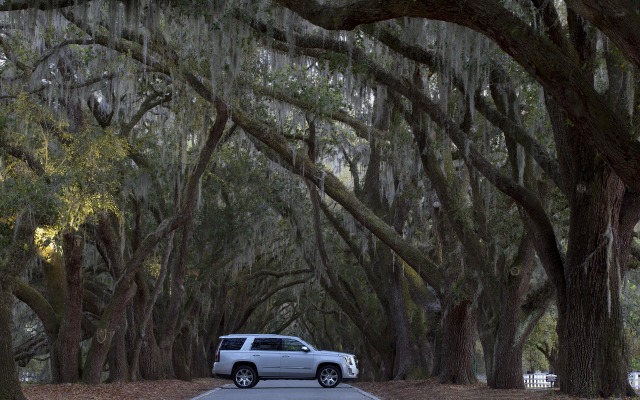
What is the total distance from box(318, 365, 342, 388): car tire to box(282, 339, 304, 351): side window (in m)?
0.87

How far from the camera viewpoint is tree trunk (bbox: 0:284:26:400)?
41.6 ft

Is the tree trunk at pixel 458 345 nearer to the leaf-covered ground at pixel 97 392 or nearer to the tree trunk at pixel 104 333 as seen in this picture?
the leaf-covered ground at pixel 97 392

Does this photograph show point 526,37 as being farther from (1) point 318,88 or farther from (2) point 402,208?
(2) point 402,208

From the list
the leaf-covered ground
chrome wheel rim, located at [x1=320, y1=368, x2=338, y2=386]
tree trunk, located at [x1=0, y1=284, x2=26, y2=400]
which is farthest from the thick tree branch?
chrome wheel rim, located at [x1=320, y1=368, x2=338, y2=386]

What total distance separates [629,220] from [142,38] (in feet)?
30.7

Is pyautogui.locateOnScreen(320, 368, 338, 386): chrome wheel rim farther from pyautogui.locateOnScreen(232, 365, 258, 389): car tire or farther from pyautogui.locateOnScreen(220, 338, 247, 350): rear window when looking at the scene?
pyautogui.locateOnScreen(220, 338, 247, 350): rear window

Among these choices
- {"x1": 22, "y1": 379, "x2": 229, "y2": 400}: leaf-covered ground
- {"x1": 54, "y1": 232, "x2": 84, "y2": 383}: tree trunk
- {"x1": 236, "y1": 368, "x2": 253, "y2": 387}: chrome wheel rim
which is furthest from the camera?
{"x1": 236, "y1": 368, "x2": 253, "y2": 387}: chrome wheel rim

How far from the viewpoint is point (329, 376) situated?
23453 mm

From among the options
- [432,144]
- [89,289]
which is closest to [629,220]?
[432,144]

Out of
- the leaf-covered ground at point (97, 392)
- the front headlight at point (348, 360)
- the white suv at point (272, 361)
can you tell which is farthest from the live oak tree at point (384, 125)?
the white suv at point (272, 361)

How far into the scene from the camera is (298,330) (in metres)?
64.9

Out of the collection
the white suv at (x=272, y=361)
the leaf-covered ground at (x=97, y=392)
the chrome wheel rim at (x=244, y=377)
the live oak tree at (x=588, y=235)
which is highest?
the live oak tree at (x=588, y=235)

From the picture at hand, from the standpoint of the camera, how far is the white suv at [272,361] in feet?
76.2

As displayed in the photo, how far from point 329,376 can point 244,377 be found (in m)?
2.33
